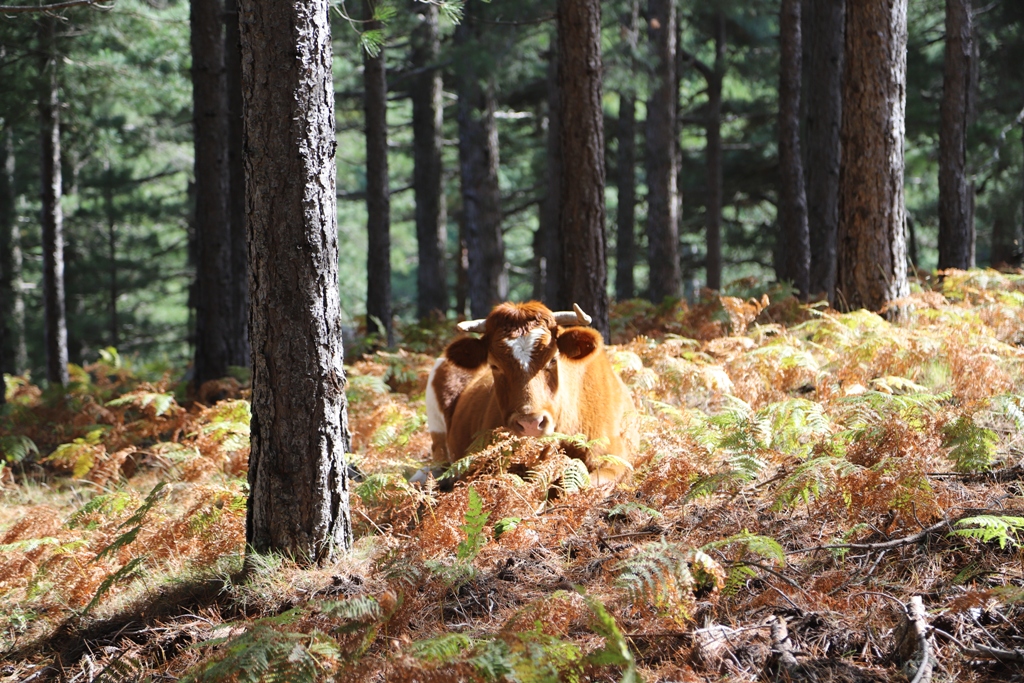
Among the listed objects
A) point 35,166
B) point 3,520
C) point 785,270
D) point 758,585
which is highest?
point 35,166

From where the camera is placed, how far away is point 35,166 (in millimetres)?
26078

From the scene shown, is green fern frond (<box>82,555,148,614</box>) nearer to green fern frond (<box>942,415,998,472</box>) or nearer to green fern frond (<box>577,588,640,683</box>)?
green fern frond (<box>577,588,640,683</box>)

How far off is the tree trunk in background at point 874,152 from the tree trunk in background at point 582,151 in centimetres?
285

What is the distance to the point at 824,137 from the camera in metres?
15.6

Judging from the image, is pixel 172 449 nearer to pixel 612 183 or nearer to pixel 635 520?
pixel 635 520

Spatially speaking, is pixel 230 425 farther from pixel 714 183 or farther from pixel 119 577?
pixel 714 183

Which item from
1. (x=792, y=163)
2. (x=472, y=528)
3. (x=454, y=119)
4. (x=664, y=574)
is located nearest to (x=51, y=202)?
(x=454, y=119)

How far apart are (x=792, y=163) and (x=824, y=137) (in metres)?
1.02

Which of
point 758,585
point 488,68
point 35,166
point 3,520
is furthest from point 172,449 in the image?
point 35,166

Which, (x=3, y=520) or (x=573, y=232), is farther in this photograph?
(x=573, y=232)

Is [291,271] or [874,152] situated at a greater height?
[874,152]

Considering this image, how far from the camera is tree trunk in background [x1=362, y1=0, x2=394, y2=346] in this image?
15.3 m

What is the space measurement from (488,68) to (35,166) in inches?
694

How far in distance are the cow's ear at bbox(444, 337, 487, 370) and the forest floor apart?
2.75 feet
